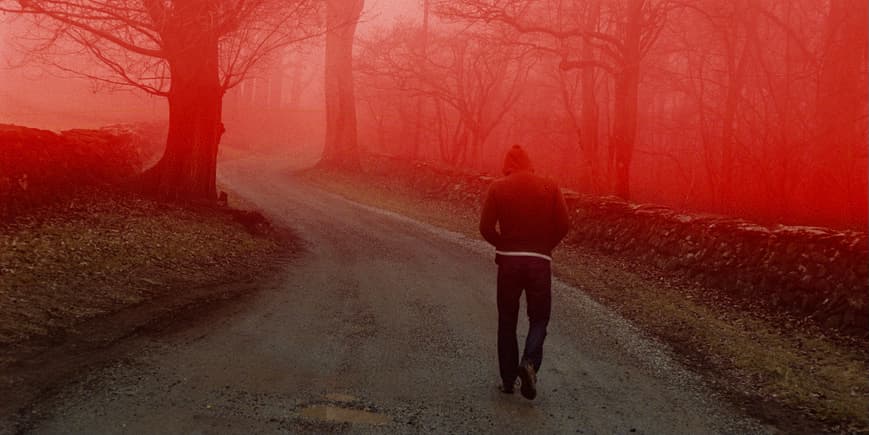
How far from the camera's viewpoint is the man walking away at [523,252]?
242 inches

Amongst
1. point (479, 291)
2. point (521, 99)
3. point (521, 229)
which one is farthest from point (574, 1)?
point (521, 229)

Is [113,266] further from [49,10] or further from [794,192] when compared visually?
[794,192]

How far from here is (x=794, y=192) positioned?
57.6ft

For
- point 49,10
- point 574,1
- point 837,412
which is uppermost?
point 574,1

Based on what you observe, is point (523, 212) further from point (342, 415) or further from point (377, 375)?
point (342, 415)

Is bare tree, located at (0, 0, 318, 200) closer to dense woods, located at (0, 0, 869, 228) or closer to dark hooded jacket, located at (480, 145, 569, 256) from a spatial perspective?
dense woods, located at (0, 0, 869, 228)

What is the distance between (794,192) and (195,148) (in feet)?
46.1

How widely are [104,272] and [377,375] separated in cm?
474

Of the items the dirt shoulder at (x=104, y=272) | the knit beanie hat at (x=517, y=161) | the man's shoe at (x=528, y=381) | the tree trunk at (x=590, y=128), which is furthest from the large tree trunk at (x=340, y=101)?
the man's shoe at (x=528, y=381)

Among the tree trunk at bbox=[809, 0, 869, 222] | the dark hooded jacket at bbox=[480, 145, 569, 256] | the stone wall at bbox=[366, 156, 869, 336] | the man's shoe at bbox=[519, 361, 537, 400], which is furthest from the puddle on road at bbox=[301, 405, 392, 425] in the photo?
the tree trunk at bbox=[809, 0, 869, 222]

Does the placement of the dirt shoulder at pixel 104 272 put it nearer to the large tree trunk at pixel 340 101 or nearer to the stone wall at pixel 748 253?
the stone wall at pixel 748 253

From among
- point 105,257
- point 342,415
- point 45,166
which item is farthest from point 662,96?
point 342,415

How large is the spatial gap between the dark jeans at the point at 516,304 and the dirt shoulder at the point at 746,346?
1863 millimetres

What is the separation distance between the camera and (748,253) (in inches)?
429
